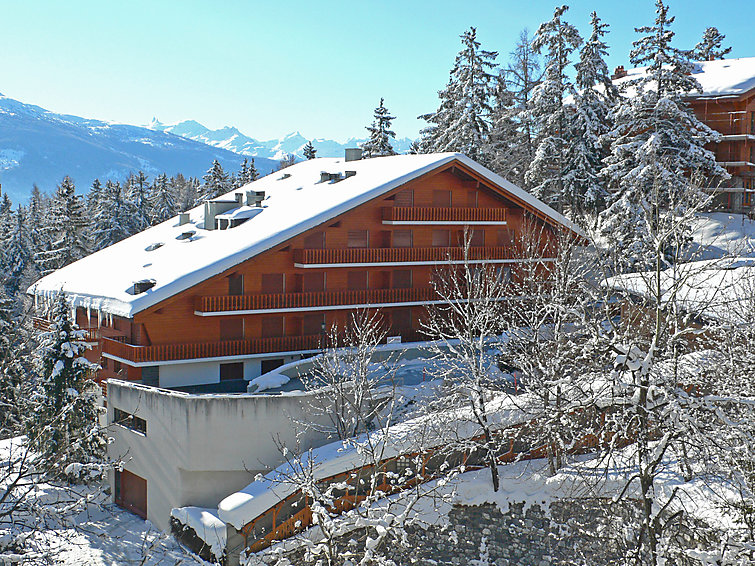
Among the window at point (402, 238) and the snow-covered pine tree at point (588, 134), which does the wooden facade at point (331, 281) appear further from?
the snow-covered pine tree at point (588, 134)

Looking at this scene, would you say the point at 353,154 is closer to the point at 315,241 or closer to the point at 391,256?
the point at 391,256

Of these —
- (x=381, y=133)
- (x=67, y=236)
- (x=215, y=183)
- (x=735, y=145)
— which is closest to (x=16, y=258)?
(x=67, y=236)

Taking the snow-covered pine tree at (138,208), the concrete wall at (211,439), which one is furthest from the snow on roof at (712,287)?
the snow-covered pine tree at (138,208)

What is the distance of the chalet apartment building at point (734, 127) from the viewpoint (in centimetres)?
4709

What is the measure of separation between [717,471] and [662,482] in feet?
20.9

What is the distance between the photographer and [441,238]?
36906 mm

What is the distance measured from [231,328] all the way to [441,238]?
12.3m

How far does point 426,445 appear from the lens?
77.7ft

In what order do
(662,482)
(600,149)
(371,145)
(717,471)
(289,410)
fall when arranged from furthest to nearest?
(371,145) < (600,149) < (289,410) < (662,482) < (717,471)

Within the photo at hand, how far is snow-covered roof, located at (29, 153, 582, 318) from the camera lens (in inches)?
1153

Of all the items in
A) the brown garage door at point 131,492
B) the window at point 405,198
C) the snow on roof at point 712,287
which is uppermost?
the window at point 405,198

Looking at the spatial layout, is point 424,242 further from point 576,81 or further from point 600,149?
point 576,81

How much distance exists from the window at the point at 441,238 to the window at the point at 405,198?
2.11 metres

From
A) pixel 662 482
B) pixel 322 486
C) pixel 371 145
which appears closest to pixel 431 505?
pixel 322 486
